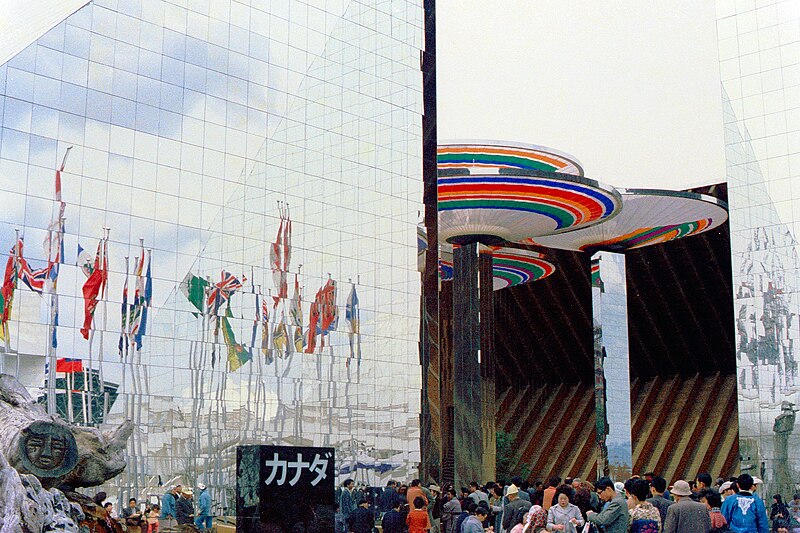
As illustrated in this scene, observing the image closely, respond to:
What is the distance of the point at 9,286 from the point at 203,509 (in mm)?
1905

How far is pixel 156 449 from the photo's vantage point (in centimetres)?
642

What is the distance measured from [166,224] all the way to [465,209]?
380 inches

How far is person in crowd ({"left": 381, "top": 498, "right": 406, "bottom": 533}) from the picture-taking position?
738 centimetres

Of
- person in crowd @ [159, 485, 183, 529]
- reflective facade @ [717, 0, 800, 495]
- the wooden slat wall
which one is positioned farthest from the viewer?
the wooden slat wall

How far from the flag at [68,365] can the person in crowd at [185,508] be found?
3.52 feet

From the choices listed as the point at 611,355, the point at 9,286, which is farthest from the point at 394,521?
the point at 611,355

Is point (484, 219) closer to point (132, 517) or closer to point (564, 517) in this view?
point (564, 517)

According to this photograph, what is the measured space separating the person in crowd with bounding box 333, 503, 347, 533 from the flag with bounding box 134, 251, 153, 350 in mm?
1818

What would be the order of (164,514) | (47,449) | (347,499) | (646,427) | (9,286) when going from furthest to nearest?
(646,427) < (347,499) < (164,514) < (9,286) < (47,449)

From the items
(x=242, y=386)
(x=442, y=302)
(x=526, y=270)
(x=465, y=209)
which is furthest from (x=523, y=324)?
(x=242, y=386)

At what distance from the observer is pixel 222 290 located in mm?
6891

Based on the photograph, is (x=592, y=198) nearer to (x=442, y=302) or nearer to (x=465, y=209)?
(x=465, y=209)

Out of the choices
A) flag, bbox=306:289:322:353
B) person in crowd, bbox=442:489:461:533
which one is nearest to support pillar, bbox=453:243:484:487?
person in crowd, bbox=442:489:461:533

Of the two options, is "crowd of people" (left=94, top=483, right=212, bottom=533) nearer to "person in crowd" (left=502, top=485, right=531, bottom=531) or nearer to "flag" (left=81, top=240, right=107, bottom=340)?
"flag" (left=81, top=240, right=107, bottom=340)
